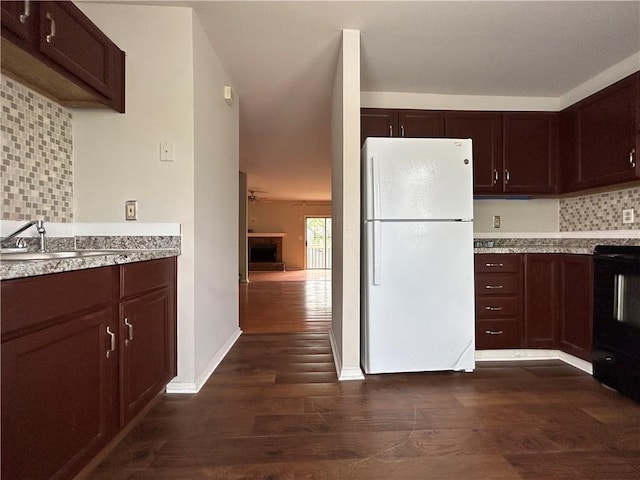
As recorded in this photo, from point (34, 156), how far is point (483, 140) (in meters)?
3.17

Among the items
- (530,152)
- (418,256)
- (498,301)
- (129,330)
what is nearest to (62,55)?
(129,330)

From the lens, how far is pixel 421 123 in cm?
280

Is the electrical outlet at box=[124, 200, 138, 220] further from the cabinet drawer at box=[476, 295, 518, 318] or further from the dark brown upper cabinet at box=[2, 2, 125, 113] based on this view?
the cabinet drawer at box=[476, 295, 518, 318]

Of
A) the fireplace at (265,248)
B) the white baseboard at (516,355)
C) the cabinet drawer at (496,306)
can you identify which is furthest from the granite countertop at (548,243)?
the fireplace at (265,248)

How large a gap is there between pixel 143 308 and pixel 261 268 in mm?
9194

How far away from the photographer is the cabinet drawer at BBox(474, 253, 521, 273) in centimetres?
248

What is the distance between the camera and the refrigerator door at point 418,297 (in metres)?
2.13

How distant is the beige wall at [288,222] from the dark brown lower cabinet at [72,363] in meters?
9.46

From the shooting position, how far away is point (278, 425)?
1.60 m

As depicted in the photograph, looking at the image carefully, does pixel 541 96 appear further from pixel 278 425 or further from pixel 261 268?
pixel 261 268

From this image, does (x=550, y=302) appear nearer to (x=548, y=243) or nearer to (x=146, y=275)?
(x=548, y=243)

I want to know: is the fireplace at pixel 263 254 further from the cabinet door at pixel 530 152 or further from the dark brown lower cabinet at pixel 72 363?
the dark brown lower cabinet at pixel 72 363

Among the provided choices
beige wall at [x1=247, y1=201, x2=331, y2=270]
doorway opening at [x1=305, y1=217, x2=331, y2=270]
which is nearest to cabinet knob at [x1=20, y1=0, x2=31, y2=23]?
beige wall at [x1=247, y1=201, x2=331, y2=270]

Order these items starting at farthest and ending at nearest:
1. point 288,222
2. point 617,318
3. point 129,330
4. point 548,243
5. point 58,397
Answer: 1. point 288,222
2. point 548,243
3. point 617,318
4. point 129,330
5. point 58,397
